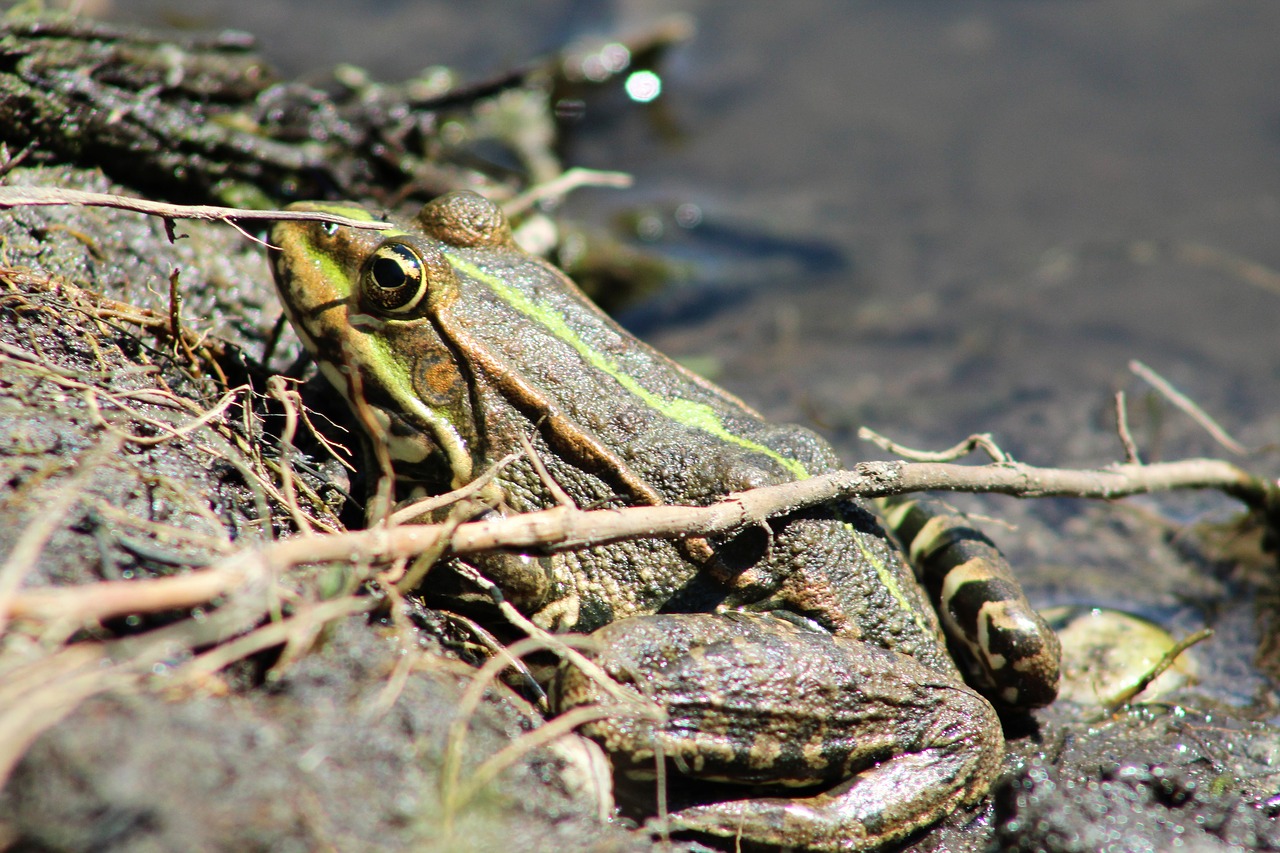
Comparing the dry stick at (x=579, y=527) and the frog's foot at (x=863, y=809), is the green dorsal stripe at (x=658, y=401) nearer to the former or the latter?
the dry stick at (x=579, y=527)

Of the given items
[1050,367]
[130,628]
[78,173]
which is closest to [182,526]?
[130,628]

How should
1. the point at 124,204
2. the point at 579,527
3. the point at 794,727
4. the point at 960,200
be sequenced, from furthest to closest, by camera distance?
1. the point at 960,200
2. the point at 124,204
3. the point at 794,727
4. the point at 579,527

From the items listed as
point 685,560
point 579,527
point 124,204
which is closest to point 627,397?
point 685,560

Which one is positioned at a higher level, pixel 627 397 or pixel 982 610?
pixel 627 397

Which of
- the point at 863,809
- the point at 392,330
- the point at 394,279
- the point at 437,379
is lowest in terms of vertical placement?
the point at 863,809

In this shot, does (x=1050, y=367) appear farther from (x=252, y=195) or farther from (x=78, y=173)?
(x=78, y=173)

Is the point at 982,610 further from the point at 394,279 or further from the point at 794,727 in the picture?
the point at 394,279

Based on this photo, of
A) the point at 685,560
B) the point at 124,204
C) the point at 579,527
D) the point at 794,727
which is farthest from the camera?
the point at 685,560

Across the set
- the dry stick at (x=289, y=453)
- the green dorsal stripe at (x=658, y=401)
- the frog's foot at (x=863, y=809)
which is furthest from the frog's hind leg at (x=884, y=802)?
the dry stick at (x=289, y=453)
